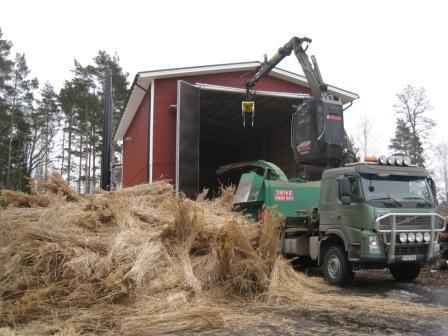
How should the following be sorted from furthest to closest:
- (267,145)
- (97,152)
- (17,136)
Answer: (97,152) < (17,136) < (267,145)

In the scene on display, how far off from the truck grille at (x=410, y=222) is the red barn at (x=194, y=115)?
6429 mm

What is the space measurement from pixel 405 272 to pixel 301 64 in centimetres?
667

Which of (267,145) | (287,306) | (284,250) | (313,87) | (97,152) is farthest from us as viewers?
(97,152)

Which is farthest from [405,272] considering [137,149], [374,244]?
[137,149]

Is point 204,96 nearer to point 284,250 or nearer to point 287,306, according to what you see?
point 284,250

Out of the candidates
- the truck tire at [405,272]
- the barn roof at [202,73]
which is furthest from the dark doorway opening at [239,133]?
the truck tire at [405,272]

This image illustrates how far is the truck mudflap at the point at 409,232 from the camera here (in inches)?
336

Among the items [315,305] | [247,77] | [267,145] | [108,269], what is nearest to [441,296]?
[315,305]

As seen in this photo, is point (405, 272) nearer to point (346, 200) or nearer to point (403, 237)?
point (403, 237)

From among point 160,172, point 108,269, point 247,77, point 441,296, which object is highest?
point 247,77

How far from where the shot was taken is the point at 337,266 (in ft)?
30.3

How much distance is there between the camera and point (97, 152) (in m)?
41.1

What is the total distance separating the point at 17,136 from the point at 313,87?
31159mm

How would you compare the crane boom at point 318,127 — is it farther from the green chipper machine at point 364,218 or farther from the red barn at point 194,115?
the red barn at point 194,115
